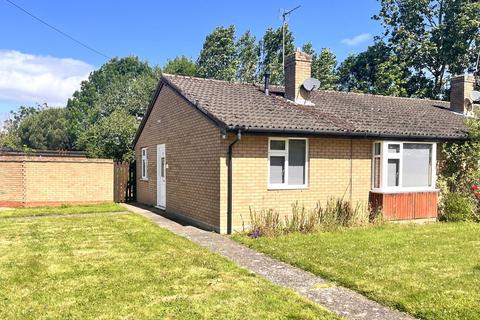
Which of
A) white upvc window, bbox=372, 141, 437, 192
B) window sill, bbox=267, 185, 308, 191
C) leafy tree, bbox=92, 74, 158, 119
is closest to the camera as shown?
window sill, bbox=267, 185, 308, 191

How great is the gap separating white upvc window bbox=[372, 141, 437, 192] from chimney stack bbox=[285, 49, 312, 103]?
9.69ft

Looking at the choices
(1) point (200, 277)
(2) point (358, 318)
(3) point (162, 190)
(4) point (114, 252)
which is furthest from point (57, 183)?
(2) point (358, 318)

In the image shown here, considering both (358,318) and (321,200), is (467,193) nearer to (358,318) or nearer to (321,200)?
(321,200)

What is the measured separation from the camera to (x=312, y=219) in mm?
10461

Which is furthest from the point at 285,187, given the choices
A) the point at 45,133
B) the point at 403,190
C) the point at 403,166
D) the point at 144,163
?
the point at 45,133

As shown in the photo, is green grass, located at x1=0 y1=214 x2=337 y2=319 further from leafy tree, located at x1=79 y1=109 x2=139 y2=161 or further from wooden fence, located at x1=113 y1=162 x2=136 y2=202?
leafy tree, located at x1=79 y1=109 x2=139 y2=161

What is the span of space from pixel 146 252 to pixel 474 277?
587 cm

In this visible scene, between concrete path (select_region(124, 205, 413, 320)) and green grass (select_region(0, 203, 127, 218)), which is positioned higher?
concrete path (select_region(124, 205, 413, 320))

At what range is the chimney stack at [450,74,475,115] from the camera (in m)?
17.1

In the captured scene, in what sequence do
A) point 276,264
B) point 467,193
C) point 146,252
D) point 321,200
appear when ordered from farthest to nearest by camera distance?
point 467,193
point 321,200
point 146,252
point 276,264

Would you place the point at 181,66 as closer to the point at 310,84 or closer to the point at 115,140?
the point at 115,140

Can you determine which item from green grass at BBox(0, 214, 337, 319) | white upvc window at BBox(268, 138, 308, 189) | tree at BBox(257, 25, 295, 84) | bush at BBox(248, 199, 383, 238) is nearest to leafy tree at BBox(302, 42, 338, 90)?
tree at BBox(257, 25, 295, 84)

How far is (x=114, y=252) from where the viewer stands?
816 centimetres

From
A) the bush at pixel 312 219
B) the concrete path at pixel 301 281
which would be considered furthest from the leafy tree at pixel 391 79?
the concrete path at pixel 301 281
